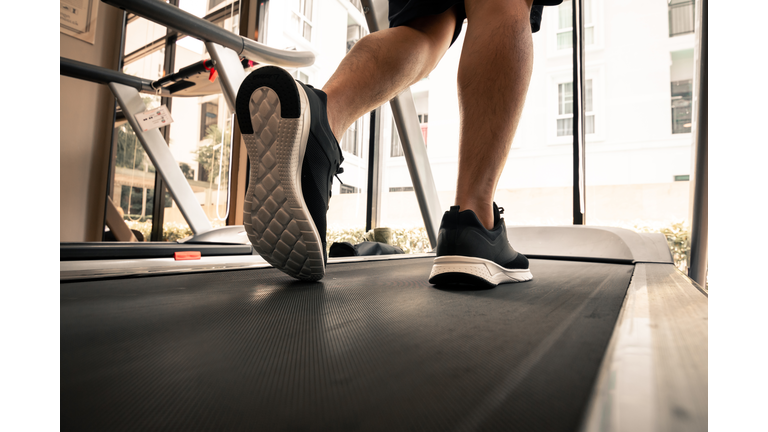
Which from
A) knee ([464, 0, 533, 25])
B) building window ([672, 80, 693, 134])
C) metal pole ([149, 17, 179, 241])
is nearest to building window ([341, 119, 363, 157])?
metal pole ([149, 17, 179, 241])

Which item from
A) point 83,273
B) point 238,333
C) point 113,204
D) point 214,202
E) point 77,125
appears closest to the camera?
point 238,333

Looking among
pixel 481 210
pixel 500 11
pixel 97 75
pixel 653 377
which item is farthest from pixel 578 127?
pixel 97 75

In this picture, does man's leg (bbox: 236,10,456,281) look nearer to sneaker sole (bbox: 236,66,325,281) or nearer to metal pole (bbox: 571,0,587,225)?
sneaker sole (bbox: 236,66,325,281)

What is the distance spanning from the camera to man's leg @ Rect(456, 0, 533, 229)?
738 mm

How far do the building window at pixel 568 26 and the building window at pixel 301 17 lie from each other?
8.40 ft

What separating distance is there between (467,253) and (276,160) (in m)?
0.36

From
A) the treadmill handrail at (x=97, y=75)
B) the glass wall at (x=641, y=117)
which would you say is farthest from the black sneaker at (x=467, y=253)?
the glass wall at (x=641, y=117)

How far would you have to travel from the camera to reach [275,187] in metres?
0.62

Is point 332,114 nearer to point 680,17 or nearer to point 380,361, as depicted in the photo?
point 380,361

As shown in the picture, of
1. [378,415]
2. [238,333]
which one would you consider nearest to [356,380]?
[378,415]

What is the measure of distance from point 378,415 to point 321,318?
0.78 feet

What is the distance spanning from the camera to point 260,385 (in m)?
0.22

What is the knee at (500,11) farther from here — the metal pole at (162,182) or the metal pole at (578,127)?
the metal pole at (162,182)

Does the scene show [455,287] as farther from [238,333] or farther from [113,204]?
[113,204]
